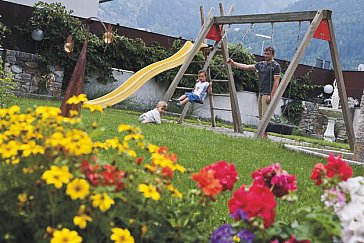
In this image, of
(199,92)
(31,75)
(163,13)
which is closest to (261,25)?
(163,13)

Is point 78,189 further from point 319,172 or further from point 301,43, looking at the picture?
point 301,43

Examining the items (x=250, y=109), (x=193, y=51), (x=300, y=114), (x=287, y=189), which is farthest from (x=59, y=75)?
(x=287, y=189)

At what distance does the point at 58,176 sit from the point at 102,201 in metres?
0.11

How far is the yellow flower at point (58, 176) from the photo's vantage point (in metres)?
1.11

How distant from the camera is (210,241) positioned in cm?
137

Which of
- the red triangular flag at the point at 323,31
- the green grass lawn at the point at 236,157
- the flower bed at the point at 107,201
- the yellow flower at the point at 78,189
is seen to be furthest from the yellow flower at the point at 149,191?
the red triangular flag at the point at 323,31

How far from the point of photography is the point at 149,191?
1.21 meters

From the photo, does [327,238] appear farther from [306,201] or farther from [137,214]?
[306,201]

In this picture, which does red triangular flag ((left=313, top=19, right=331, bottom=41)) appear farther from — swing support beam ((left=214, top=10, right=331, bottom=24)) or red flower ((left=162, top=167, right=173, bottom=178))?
red flower ((left=162, top=167, right=173, bottom=178))

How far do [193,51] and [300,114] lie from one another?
24.8 feet

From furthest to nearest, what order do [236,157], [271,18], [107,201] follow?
[271,18]
[236,157]
[107,201]

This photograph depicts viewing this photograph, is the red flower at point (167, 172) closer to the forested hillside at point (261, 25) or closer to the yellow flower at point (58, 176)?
the yellow flower at point (58, 176)

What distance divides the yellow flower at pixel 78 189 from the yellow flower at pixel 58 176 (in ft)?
0.05

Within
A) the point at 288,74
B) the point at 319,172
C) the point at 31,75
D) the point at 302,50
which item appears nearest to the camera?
the point at 319,172
